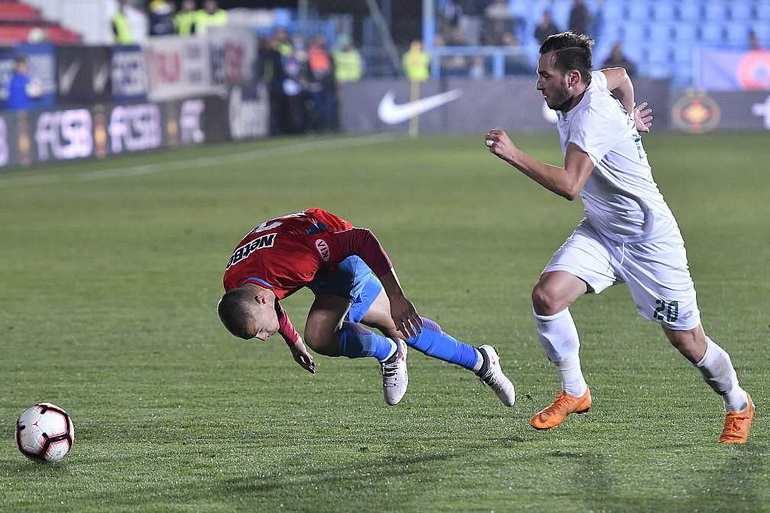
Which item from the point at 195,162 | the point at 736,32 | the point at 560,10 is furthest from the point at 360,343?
the point at 736,32

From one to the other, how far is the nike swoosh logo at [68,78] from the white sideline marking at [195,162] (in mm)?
2027

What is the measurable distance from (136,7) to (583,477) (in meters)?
33.5

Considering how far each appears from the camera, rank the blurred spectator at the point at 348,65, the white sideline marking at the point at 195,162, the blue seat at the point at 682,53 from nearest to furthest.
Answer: the white sideline marking at the point at 195,162, the blurred spectator at the point at 348,65, the blue seat at the point at 682,53

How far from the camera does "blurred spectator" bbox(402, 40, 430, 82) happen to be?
31.6 m

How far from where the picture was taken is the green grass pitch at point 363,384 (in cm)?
484

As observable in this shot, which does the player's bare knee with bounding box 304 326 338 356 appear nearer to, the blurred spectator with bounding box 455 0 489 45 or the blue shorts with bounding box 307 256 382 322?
the blue shorts with bounding box 307 256 382 322

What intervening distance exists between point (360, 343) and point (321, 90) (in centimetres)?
2384

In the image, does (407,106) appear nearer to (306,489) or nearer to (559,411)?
(559,411)

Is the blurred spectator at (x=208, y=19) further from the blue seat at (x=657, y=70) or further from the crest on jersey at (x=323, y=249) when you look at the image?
the crest on jersey at (x=323, y=249)

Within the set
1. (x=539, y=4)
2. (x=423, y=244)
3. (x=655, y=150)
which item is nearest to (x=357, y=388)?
(x=423, y=244)

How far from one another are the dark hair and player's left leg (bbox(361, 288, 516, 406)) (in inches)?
51.5

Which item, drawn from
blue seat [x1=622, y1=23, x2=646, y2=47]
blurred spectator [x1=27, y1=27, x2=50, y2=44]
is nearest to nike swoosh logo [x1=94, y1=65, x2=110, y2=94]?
blurred spectator [x1=27, y1=27, x2=50, y2=44]

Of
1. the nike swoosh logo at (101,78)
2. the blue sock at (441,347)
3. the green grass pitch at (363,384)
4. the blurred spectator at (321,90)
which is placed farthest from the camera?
the blurred spectator at (321,90)

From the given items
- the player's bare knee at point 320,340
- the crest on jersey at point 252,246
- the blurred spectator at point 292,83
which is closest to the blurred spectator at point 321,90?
the blurred spectator at point 292,83
